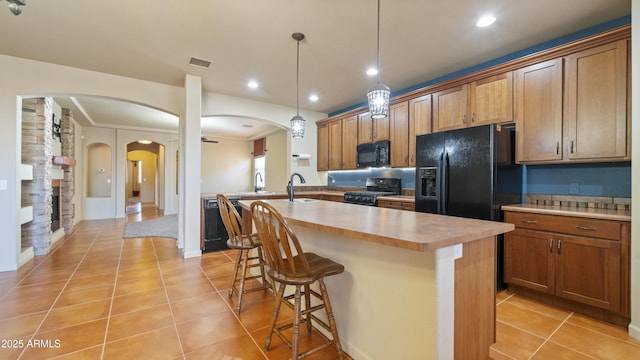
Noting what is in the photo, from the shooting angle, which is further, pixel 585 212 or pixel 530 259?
pixel 530 259

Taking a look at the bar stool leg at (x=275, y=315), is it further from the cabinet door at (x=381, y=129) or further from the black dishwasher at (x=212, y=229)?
the cabinet door at (x=381, y=129)

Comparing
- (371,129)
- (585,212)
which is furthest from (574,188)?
(371,129)

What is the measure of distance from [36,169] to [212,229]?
265cm

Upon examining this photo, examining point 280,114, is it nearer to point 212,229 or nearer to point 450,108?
point 212,229

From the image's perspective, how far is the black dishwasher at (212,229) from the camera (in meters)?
4.33

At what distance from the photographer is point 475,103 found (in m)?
3.32

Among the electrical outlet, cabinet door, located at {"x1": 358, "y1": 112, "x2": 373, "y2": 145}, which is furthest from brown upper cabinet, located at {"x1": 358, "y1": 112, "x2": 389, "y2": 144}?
the electrical outlet

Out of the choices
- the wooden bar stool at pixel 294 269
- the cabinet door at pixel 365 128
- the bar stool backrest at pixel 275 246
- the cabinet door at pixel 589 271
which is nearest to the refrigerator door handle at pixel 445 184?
the cabinet door at pixel 589 271

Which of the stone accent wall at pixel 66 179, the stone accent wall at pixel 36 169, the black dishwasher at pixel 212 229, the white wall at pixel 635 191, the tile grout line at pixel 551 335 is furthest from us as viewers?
the stone accent wall at pixel 66 179

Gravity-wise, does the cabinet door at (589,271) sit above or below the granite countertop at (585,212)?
below

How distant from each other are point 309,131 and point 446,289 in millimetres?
5053

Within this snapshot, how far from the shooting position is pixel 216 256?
4.13m

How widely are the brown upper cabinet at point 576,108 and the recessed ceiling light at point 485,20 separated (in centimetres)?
68

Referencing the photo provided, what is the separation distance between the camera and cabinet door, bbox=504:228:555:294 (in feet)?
8.18
